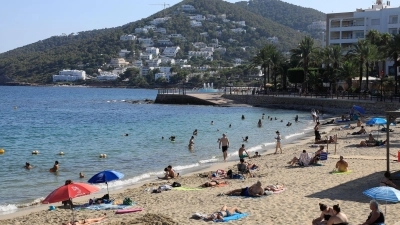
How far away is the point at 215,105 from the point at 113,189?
5243 centimetres

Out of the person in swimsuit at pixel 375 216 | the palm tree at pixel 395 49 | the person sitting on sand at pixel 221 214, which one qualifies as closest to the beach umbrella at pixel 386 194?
the person in swimsuit at pixel 375 216

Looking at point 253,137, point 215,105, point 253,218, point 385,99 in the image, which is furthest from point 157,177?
point 215,105

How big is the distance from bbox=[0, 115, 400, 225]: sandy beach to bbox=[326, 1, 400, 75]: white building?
57.3 metres

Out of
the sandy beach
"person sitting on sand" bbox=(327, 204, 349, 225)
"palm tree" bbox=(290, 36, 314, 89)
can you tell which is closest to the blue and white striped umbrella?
the sandy beach

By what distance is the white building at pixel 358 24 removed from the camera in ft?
239

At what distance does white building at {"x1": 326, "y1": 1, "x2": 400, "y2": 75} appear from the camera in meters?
72.8

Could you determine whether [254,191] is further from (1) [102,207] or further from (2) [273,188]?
(1) [102,207]

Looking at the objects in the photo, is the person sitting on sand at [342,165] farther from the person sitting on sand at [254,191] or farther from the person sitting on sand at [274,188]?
the person sitting on sand at [254,191]

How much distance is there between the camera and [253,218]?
12.4 m

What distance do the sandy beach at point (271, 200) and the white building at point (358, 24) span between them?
188ft

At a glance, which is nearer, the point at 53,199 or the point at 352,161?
the point at 53,199

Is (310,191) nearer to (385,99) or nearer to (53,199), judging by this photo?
(53,199)

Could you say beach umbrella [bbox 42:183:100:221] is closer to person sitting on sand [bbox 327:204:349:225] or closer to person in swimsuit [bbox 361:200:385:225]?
person sitting on sand [bbox 327:204:349:225]

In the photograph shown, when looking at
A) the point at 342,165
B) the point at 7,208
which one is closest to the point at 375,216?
the point at 342,165
